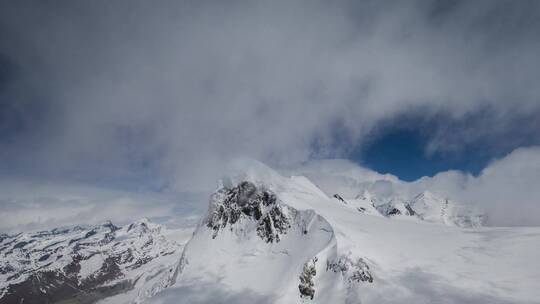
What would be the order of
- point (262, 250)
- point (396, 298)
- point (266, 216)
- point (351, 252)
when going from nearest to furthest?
1. point (396, 298)
2. point (351, 252)
3. point (262, 250)
4. point (266, 216)

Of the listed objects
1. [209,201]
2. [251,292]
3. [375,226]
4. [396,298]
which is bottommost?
[251,292]

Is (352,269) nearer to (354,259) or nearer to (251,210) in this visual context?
(354,259)

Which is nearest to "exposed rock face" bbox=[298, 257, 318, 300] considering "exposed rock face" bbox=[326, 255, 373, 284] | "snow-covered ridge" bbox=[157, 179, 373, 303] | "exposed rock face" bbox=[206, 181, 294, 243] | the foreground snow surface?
"snow-covered ridge" bbox=[157, 179, 373, 303]

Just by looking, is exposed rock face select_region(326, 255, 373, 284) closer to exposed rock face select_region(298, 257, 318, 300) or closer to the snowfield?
the snowfield

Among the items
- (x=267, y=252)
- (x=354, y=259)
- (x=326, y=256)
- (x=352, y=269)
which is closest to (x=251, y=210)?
(x=267, y=252)

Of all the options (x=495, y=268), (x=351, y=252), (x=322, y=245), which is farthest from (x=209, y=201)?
(x=495, y=268)

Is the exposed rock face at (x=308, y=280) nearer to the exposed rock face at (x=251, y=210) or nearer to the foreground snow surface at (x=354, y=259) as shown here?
the foreground snow surface at (x=354, y=259)

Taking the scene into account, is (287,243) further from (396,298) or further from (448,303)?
(448,303)
